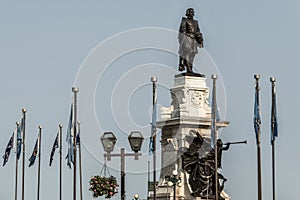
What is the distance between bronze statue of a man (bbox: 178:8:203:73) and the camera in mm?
75062

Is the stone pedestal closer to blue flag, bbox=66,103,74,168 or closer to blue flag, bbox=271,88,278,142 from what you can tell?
blue flag, bbox=66,103,74,168

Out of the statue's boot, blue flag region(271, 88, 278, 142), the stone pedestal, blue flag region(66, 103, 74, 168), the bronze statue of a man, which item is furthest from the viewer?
the bronze statue of a man

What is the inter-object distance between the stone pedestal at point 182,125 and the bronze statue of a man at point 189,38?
2301 mm

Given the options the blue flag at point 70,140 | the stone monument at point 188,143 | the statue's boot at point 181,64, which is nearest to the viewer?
the blue flag at point 70,140

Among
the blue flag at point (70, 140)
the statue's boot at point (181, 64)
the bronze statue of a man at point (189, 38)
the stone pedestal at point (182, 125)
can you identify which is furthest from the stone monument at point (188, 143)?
the blue flag at point (70, 140)

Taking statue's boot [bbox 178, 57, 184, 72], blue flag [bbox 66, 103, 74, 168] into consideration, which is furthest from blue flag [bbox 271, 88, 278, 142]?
statue's boot [bbox 178, 57, 184, 72]

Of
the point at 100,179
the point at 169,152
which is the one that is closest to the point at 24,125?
the point at 169,152

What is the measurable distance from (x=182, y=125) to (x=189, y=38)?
22.9 ft

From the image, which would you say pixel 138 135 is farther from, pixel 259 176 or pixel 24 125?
pixel 24 125

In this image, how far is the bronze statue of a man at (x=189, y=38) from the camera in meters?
75.1

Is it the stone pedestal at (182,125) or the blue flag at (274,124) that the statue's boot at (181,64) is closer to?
the stone pedestal at (182,125)

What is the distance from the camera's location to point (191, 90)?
7231cm

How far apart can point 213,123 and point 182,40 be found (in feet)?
56.2

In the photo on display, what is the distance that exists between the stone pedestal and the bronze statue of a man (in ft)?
7.55
